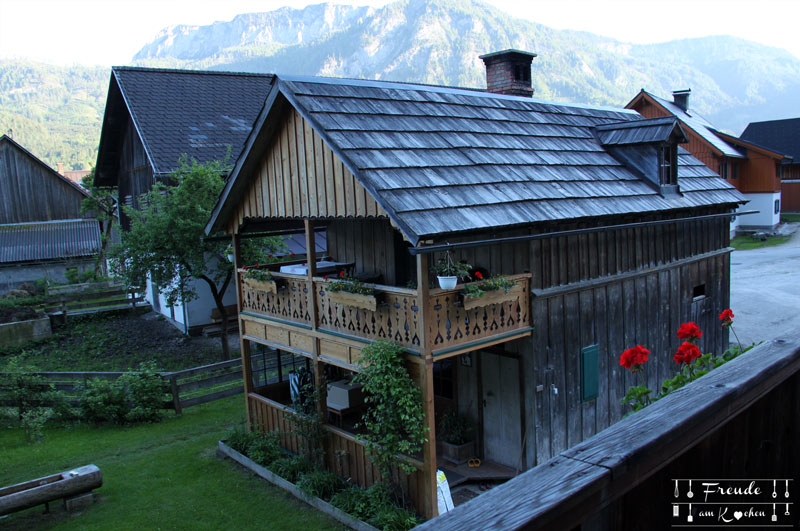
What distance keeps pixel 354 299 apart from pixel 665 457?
8.82 metres

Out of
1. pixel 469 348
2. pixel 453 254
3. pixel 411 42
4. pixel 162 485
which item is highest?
pixel 411 42

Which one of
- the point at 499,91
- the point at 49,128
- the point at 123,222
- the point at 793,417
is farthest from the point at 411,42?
the point at 793,417

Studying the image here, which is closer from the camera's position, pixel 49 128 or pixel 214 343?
pixel 214 343

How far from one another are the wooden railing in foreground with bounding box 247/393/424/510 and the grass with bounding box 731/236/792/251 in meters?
32.6

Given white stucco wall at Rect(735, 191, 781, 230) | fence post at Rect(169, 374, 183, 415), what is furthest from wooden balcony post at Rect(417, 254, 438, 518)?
white stucco wall at Rect(735, 191, 781, 230)

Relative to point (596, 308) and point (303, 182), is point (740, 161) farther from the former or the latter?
point (303, 182)

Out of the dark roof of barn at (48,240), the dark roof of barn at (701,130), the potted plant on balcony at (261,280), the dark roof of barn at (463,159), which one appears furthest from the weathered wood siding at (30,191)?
the dark roof of barn at (701,130)

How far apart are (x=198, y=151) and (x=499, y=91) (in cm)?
1247

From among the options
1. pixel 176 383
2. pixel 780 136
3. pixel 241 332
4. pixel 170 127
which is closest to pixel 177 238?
pixel 176 383

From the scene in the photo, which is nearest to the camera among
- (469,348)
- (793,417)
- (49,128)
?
(793,417)

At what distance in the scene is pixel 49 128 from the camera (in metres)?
118

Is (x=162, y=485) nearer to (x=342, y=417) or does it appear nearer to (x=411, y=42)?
(x=342, y=417)

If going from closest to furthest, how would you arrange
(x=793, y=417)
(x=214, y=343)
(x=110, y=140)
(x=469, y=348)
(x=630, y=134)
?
(x=793, y=417), (x=469, y=348), (x=630, y=134), (x=214, y=343), (x=110, y=140)

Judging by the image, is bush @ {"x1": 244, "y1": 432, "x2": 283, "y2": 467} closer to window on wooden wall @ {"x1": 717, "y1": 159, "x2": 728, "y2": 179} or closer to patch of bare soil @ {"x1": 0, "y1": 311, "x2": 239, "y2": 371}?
patch of bare soil @ {"x1": 0, "y1": 311, "x2": 239, "y2": 371}
